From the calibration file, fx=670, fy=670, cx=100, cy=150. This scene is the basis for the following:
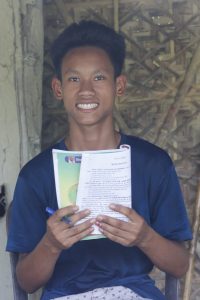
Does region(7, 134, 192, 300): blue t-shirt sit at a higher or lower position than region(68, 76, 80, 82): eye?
lower

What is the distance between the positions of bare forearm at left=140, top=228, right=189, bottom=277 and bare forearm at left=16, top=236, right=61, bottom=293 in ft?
0.91

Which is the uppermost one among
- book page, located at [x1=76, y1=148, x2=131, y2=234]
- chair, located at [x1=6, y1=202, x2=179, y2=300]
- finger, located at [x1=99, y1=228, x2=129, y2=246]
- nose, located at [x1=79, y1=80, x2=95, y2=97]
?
nose, located at [x1=79, y1=80, x2=95, y2=97]

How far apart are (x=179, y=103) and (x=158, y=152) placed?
2.68 ft

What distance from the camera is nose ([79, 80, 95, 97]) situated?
2.06m

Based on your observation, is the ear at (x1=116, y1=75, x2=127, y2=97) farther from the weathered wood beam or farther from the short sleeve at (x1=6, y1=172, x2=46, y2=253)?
the weathered wood beam

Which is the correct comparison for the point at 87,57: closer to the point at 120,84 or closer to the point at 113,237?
the point at 120,84

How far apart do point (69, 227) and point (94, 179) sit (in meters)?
0.16

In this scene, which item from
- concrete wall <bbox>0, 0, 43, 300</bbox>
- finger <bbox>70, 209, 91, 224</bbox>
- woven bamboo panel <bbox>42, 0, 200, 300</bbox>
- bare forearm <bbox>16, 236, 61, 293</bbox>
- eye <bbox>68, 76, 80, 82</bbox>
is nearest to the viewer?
finger <bbox>70, 209, 91, 224</bbox>

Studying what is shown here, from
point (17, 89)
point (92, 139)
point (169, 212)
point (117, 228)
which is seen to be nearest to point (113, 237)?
point (117, 228)

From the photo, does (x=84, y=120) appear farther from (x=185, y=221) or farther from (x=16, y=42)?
(x=16, y=42)

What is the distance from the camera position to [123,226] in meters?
1.91

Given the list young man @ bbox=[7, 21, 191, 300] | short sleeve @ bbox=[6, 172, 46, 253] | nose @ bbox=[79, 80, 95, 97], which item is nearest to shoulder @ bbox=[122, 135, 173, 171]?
young man @ bbox=[7, 21, 191, 300]

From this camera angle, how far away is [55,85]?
86.5 inches

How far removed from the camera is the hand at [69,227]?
1.89 meters
